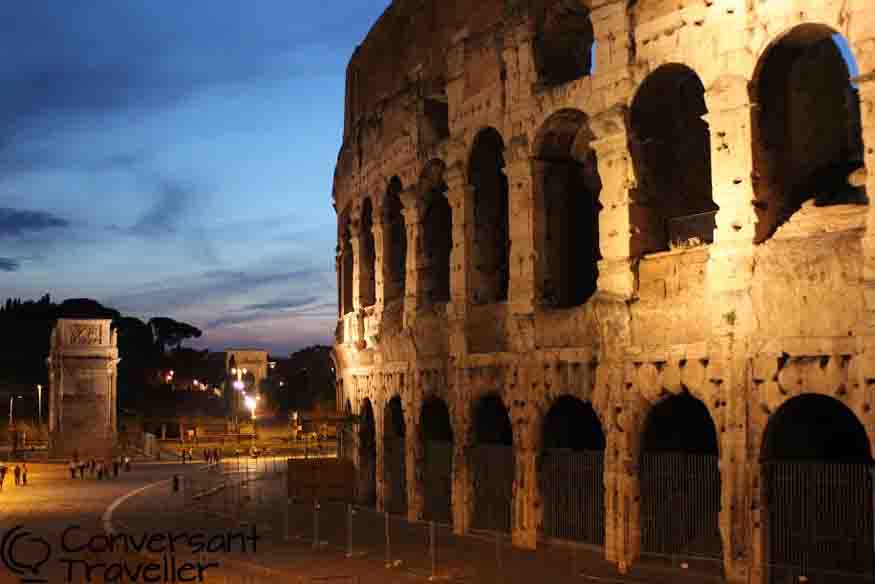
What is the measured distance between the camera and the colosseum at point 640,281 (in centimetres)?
1585

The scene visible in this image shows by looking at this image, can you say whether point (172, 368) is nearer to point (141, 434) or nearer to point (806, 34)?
point (141, 434)

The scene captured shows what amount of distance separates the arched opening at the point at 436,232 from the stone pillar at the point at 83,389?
3969cm

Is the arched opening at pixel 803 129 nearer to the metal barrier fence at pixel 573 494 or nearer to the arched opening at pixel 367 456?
the metal barrier fence at pixel 573 494

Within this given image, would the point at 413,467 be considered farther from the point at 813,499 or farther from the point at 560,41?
the point at 813,499

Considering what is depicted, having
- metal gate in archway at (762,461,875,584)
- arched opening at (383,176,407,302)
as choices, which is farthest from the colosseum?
arched opening at (383,176,407,302)

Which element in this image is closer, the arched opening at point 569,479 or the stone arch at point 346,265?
the arched opening at point 569,479

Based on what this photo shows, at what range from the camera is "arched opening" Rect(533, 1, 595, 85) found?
21.3 meters

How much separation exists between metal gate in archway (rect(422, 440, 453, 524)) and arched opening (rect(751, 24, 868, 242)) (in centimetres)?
1080

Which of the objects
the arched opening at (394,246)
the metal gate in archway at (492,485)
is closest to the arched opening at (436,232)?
the arched opening at (394,246)

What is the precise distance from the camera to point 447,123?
26.7m

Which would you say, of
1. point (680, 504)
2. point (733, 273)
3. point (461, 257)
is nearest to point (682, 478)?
point (680, 504)

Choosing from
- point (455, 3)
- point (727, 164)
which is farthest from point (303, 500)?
point (727, 164)

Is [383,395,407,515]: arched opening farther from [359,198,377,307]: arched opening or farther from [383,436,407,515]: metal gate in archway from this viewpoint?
[359,198,377,307]: arched opening

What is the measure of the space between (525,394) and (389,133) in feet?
32.5
